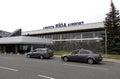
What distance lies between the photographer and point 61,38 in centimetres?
5938

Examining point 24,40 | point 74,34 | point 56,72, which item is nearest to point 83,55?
point 56,72

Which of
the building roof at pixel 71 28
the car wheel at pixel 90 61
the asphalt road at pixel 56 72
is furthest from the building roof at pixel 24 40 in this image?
the asphalt road at pixel 56 72

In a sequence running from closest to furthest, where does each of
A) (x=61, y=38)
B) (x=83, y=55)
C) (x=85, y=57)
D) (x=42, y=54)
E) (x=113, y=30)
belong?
(x=85, y=57) < (x=83, y=55) < (x=42, y=54) < (x=113, y=30) < (x=61, y=38)

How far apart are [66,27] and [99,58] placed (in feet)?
125

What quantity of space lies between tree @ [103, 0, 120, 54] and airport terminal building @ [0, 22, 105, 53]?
8.56ft

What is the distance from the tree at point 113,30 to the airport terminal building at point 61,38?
2.61 meters

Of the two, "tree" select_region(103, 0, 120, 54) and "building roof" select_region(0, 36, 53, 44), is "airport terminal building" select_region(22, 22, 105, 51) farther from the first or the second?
"building roof" select_region(0, 36, 53, 44)

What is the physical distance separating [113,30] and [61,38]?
85.6 feet

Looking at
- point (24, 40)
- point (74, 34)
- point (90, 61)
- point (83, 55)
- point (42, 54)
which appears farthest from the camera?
point (74, 34)

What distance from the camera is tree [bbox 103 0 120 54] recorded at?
34156 millimetres

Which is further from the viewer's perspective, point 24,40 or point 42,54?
point 24,40

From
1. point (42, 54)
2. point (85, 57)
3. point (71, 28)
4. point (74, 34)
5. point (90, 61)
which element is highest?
point (71, 28)

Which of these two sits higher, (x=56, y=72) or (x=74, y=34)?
(x=74, y=34)

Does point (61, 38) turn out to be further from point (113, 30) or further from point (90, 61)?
point (90, 61)
